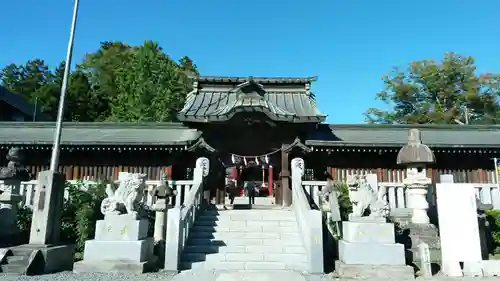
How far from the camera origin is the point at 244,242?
31.8 ft

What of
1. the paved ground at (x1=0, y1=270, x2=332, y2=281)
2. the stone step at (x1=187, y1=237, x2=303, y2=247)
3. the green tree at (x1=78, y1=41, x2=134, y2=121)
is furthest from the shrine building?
the green tree at (x1=78, y1=41, x2=134, y2=121)

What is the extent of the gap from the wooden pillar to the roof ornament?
16.5ft

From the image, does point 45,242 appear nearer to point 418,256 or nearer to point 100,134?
point 418,256

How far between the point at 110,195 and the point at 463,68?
119 ft

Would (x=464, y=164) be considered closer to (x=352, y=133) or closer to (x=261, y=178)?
(x=352, y=133)

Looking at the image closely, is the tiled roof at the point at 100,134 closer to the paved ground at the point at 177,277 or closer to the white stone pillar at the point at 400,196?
the paved ground at the point at 177,277

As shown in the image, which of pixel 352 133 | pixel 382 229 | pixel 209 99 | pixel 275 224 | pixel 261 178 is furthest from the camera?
pixel 261 178

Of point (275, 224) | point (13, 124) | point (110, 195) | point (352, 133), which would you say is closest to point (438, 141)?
point (352, 133)

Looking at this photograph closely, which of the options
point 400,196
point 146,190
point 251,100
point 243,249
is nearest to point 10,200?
point 146,190

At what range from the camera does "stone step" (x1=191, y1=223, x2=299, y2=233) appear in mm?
10398

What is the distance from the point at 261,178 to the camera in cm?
2736

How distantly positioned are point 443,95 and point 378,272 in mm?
32028

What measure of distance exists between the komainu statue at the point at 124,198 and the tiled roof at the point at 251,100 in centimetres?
630

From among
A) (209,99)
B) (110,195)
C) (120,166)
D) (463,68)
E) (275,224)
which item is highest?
(463,68)
